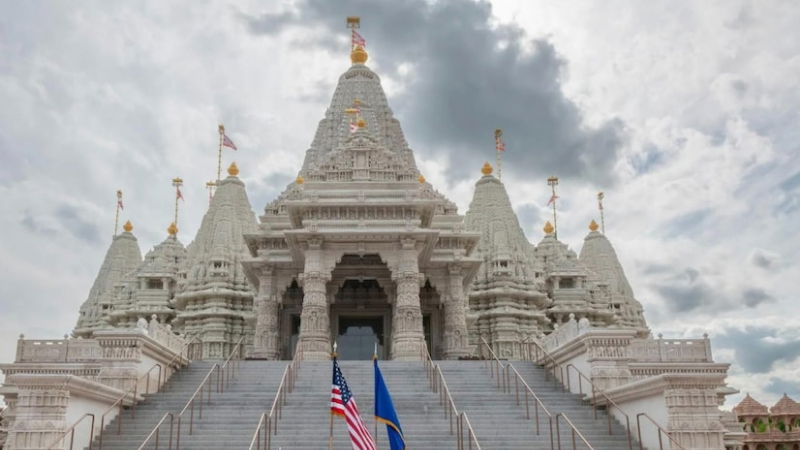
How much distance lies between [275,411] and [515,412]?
5840mm

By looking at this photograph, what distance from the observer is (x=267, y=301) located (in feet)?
108

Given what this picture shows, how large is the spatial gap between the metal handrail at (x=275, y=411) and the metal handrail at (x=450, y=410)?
152 inches

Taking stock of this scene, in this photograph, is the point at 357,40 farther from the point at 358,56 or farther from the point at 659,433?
the point at 659,433

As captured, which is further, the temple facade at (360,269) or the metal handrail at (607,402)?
the temple facade at (360,269)

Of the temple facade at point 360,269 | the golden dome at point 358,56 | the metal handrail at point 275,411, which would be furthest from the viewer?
the golden dome at point 358,56

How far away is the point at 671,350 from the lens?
2195cm

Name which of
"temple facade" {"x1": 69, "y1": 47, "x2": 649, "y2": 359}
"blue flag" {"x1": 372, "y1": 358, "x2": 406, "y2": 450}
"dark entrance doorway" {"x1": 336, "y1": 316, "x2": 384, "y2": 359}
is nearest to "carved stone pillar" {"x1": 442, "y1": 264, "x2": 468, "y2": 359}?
"temple facade" {"x1": 69, "y1": 47, "x2": 649, "y2": 359}

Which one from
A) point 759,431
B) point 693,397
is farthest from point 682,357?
point 759,431

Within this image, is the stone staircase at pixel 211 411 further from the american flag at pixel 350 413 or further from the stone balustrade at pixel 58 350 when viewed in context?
the american flag at pixel 350 413

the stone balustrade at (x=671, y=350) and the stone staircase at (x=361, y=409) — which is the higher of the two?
the stone balustrade at (x=671, y=350)

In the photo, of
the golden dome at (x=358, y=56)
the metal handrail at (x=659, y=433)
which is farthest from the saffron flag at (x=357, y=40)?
the metal handrail at (x=659, y=433)

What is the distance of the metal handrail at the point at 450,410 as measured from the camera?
1659 cm

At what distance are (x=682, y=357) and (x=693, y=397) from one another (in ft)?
20.4

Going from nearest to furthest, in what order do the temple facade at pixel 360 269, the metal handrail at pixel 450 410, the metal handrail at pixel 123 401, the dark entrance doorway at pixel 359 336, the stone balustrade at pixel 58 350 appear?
the metal handrail at pixel 450 410, the metal handrail at pixel 123 401, the stone balustrade at pixel 58 350, the temple facade at pixel 360 269, the dark entrance doorway at pixel 359 336
